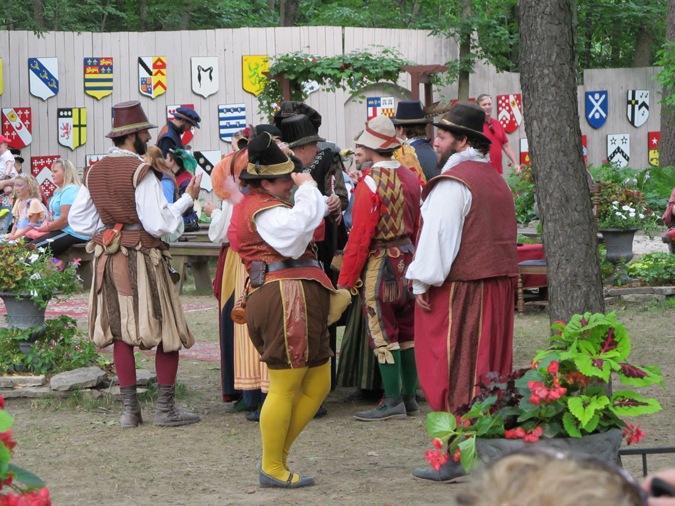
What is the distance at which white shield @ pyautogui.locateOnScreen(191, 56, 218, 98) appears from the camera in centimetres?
1379

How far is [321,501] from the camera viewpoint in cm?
411

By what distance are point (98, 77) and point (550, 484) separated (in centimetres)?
1334

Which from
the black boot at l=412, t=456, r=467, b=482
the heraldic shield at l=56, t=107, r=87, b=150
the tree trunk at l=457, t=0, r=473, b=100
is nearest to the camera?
the black boot at l=412, t=456, r=467, b=482

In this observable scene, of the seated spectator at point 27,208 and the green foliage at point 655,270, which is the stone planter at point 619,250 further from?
the seated spectator at point 27,208

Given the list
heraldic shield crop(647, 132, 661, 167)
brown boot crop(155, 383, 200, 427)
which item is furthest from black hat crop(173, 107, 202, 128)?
heraldic shield crop(647, 132, 661, 167)

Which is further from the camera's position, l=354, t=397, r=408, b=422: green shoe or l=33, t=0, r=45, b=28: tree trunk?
l=33, t=0, r=45, b=28: tree trunk

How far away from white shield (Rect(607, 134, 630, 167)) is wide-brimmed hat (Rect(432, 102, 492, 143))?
12.7m

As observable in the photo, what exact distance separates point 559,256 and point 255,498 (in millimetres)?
1787

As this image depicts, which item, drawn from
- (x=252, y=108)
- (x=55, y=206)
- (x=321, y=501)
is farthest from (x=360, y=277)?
(x=252, y=108)

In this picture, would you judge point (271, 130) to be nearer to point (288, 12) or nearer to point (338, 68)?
point (338, 68)

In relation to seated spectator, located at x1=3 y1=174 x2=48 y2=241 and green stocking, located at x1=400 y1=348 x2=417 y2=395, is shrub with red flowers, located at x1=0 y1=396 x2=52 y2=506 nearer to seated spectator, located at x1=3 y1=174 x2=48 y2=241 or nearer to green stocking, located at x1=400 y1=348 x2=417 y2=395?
green stocking, located at x1=400 y1=348 x2=417 y2=395

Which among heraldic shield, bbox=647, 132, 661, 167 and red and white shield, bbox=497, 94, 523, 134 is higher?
red and white shield, bbox=497, 94, 523, 134

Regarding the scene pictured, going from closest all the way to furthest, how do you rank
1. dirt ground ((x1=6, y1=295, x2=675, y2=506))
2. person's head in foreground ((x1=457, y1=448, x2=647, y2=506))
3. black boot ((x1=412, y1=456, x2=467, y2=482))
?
person's head in foreground ((x1=457, y1=448, x2=647, y2=506)) → dirt ground ((x1=6, y1=295, x2=675, y2=506)) → black boot ((x1=412, y1=456, x2=467, y2=482))

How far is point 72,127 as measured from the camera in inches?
525
